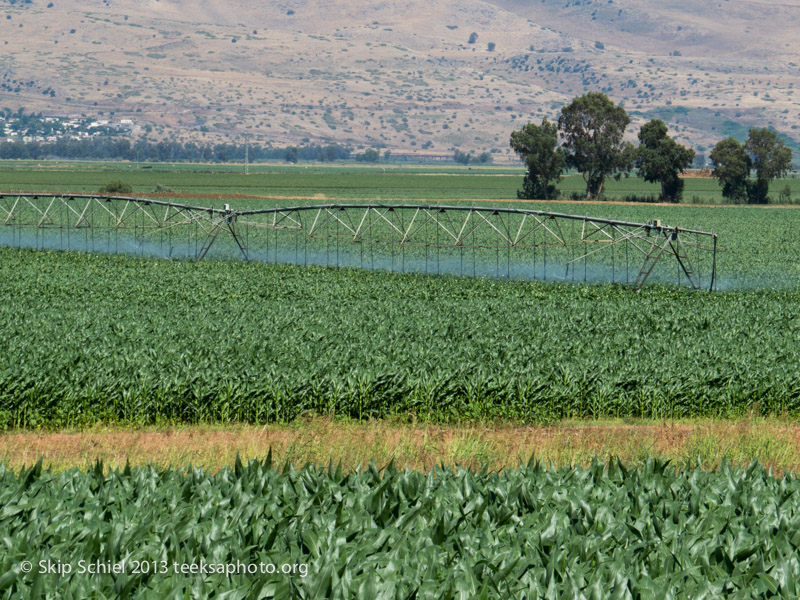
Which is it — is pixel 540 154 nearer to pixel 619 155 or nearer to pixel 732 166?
pixel 619 155

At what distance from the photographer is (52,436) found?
17078 millimetres

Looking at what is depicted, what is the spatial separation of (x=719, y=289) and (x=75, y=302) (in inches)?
1212

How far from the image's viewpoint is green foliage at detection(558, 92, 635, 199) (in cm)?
12650

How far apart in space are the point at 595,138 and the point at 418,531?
12510 cm

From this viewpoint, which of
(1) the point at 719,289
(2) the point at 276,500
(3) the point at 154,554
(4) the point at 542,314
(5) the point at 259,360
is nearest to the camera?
(3) the point at 154,554

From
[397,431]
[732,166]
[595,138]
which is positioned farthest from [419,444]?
[595,138]

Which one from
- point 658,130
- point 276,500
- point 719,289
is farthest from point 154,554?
point 658,130

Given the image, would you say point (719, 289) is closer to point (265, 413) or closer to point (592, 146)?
point (265, 413)

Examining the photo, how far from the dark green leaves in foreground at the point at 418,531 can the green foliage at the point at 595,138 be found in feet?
392

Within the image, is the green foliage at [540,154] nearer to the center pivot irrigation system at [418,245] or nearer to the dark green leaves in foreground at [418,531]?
the center pivot irrigation system at [418,245]

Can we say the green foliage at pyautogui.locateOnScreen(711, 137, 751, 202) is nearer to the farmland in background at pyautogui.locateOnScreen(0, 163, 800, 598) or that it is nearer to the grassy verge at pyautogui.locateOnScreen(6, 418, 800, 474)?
the farmland in background at pyautogui.locateOnScreen(0, 163, 800, 598)

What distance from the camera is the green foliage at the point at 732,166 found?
121 m

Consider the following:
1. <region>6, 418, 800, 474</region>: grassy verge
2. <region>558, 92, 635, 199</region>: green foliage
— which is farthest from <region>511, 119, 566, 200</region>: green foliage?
<region>6, 418, 800, 474</region>: grassy verge

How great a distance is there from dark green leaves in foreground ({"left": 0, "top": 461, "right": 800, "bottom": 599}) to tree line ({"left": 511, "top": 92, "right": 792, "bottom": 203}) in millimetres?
114191
